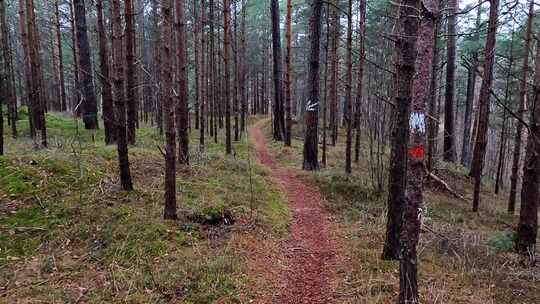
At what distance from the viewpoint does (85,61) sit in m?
14.5

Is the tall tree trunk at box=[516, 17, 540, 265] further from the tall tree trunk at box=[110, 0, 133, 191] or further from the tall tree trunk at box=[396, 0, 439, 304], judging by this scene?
the tall tree trunk at box=[110, 0, 133, 191]

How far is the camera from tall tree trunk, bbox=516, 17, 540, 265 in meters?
7.23

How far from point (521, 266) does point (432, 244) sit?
1596mm

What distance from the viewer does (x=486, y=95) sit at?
37.0 ft

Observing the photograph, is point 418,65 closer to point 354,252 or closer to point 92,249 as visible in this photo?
point 354,252

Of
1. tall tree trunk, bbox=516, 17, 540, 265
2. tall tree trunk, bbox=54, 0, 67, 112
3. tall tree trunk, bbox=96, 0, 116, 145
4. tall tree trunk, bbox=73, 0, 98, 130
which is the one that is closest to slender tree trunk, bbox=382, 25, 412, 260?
tall tree trunk, bbox=516, 17, 540, 265

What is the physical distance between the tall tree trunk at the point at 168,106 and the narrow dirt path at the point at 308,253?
2.20 metres

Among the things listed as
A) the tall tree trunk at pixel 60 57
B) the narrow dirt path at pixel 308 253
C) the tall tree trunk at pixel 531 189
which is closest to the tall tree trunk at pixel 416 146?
the narrow dirt path at pixel 308 253

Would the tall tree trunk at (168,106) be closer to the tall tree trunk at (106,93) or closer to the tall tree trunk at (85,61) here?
the tall tree trunk at (106,93)

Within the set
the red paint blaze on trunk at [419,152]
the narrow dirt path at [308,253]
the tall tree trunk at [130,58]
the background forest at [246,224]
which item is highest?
the tall tree trunk at [130,58]

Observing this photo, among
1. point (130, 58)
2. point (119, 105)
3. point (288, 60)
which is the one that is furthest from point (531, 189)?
point (288, 60)

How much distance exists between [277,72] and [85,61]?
9448 millimetres

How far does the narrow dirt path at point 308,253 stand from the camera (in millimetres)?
5121

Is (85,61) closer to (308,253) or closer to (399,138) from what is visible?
(308,253)
